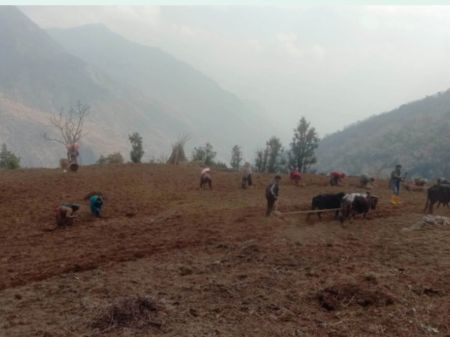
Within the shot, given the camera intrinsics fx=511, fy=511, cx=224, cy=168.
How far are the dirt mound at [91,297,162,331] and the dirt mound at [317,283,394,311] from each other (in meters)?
2.79

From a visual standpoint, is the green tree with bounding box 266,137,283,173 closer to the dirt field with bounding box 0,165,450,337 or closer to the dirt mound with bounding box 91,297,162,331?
the dirt field with bounding box 0,165,450,337

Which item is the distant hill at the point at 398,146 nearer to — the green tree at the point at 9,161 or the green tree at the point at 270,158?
the green tree at the point at 270,158

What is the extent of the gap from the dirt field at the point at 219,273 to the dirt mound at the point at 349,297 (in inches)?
0.7

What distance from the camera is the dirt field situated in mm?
7820

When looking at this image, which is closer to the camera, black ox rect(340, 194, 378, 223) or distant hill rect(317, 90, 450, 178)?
black ox rect(340, 194, 378, 223)

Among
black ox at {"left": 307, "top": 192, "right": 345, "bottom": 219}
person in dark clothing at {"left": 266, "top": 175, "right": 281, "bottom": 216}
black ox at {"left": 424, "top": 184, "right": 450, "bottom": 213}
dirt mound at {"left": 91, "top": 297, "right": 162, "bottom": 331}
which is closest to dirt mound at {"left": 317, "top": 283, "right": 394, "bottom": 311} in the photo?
dirt mound at {"left": 91, "top": 297, "right": 162, "bottom": 331}

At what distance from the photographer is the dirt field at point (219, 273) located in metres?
7.82

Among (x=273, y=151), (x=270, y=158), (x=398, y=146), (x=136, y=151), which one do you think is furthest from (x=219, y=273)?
(x=398, y=146)

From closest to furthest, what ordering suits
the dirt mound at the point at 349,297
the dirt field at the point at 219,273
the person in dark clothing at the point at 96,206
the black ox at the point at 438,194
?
the dirt field at the point at 219,273
the dirt mound at the point at 349,297
the black ox at the point at 438,194
the person in dark clothing at the point at 96,206

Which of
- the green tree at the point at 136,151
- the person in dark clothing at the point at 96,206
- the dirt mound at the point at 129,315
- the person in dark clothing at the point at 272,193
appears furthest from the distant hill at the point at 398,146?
the dirt mound at the point at 129,315

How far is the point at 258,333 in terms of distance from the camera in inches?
295

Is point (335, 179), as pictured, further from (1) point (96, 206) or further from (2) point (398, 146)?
(2) point (398, 146)

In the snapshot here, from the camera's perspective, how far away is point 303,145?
50.3 m

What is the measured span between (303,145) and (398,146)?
56320 millimetres
